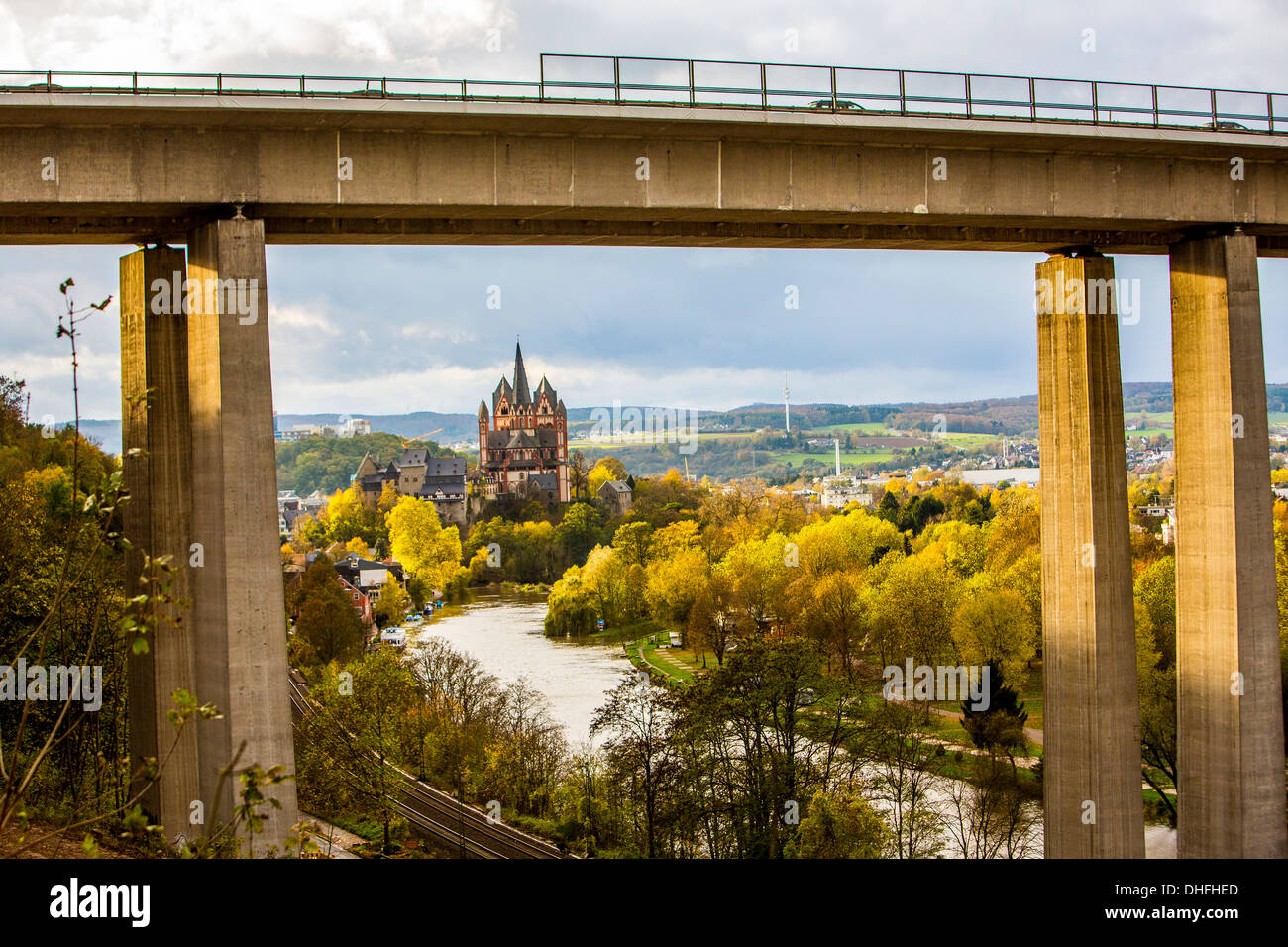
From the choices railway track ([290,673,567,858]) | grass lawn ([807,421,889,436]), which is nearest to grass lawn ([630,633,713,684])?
railway track ([290,673,567,858])

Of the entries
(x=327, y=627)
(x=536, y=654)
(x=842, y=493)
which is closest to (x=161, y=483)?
(x=327, y=627)

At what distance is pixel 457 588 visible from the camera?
8612 cm

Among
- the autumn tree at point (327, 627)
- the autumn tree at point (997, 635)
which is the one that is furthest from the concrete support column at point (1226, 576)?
the autumn tree at point (327, 627)

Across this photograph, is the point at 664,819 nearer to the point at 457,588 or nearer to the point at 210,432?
the point at 210,432

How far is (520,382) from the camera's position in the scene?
148 metres

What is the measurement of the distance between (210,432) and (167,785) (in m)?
5.86

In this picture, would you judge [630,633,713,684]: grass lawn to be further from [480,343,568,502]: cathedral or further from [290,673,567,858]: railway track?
[480,343,568,502]: cathedral

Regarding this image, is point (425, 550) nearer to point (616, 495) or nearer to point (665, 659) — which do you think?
point (665, 659)

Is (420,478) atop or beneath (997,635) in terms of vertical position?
atop

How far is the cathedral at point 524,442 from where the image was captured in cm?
12900

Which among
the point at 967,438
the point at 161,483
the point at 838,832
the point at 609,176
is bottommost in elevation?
the point at 838,832

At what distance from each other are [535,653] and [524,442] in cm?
7651

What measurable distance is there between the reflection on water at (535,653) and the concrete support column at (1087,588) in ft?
83.9

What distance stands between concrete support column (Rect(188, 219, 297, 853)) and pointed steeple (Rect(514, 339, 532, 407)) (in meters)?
133
